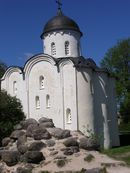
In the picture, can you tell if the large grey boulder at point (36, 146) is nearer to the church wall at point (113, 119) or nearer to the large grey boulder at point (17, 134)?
the large grey boulder at point (17, 134)

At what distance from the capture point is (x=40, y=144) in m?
20.5

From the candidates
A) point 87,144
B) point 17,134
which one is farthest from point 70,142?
point 17,134

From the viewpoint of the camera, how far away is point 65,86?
1233 inches

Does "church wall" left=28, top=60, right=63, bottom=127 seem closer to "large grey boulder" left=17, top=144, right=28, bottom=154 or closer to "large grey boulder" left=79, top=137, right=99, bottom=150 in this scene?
"large grey boulder" left=79, top=137, right=99, bottom=150

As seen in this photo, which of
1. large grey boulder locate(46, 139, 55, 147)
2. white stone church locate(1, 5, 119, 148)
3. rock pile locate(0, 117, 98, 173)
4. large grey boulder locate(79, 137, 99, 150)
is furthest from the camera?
white stone church locate(1, 5, 119, 148)

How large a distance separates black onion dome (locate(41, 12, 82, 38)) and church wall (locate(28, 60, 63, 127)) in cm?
338

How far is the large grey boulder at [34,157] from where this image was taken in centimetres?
1959

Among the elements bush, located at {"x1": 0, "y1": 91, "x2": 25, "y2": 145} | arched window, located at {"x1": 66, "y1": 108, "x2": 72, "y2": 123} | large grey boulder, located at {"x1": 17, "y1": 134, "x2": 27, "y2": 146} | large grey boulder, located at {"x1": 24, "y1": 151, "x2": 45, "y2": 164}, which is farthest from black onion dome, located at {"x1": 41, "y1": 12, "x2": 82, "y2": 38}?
large grey boulder, located at {"x1": 24, "y1": 151, "x2": 45, "y2": 164}

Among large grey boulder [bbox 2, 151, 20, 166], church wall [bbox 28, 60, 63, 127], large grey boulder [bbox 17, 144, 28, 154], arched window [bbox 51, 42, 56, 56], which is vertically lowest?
large grey boulder [bbox 2, 151, 20, 166]

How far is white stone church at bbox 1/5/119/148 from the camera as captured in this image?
102 feet

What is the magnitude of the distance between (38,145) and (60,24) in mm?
16082

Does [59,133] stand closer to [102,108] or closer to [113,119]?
[102,108]

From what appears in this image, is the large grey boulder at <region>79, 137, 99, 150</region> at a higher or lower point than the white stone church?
lower

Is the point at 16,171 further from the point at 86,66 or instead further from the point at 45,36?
the point at 45,36
